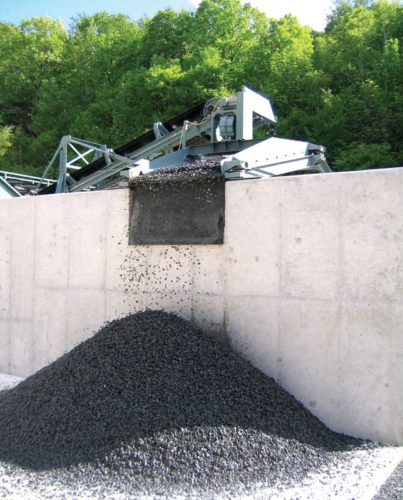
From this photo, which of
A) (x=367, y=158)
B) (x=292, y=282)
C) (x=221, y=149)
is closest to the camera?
(x=292, y=282)

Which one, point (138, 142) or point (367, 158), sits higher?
point (367, 158)

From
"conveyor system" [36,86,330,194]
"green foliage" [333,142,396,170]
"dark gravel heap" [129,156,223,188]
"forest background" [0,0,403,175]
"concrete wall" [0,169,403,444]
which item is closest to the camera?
"concrete wall" [0,169,403,444]

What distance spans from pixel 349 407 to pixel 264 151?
103 inches

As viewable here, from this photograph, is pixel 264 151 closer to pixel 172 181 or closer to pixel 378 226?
pixel 172 181

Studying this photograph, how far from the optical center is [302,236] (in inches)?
153

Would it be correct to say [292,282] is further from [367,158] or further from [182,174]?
[367,158]

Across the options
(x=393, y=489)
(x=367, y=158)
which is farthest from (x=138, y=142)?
(x=367, y=158)

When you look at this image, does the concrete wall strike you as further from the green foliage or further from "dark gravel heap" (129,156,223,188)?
the green foliage

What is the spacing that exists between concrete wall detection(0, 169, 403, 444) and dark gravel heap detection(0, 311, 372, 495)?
29 cm

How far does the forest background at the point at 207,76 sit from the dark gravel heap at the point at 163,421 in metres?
11.3

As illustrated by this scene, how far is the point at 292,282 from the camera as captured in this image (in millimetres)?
3906

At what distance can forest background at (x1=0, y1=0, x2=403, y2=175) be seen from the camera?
15.5 metres

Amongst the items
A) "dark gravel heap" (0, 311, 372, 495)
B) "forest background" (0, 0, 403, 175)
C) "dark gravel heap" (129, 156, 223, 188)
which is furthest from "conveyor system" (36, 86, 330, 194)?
"forest background" (0, 0, 403, 175)

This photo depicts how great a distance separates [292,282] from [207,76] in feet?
52.1
